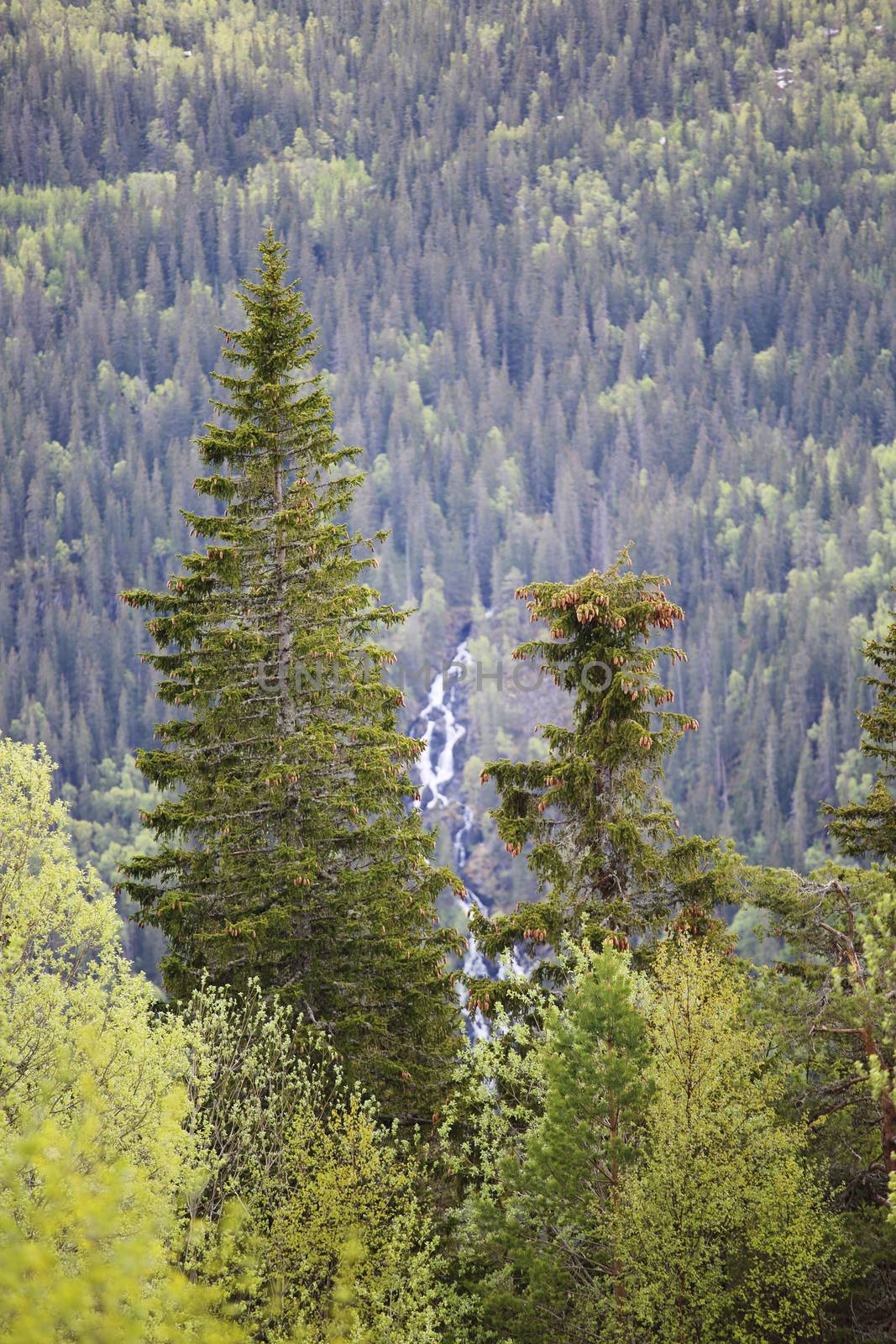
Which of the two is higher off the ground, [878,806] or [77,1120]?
[77,1120]

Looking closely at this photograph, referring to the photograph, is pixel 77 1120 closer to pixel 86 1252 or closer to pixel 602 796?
pixel 86 1252

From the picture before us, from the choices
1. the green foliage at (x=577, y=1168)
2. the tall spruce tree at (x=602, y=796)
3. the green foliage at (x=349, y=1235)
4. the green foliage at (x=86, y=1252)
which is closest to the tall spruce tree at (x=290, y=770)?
the tall spruce tree at (x=602, y=796)

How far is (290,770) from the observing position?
84.9 feet

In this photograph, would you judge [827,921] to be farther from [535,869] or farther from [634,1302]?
[634,1302]

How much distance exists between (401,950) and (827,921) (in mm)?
7043

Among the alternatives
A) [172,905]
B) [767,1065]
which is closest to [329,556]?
[172,905]

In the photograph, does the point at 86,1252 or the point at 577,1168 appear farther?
the point at 577,1168


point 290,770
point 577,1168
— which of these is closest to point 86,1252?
point 577,1168

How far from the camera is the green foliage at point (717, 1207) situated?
1994 cm

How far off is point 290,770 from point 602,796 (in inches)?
192

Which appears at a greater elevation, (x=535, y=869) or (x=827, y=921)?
(x=535, y=869)

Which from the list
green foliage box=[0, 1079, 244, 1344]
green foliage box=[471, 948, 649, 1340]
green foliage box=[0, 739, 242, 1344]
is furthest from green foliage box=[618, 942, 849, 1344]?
green foliage box=[0, 739, 242, 1344]

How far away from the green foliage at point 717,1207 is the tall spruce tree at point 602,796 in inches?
102

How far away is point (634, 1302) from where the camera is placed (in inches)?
766
